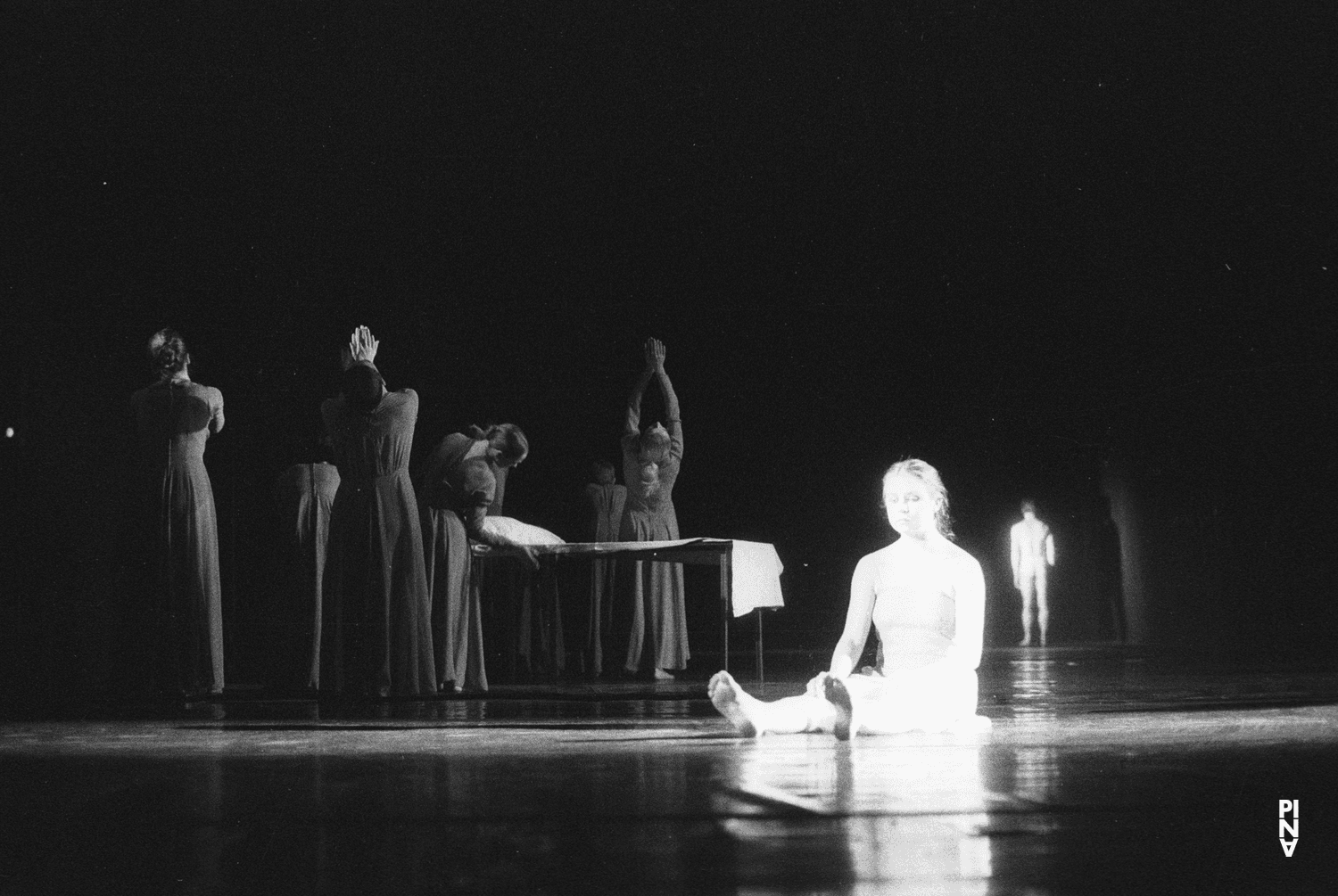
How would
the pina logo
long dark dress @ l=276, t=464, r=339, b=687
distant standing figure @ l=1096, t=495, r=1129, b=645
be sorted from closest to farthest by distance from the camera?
the pina logo < long dark dress @ l=276, t=464, r=339, b=687 < distant standing figure @ l=1096, t=495, r=1129, b=645

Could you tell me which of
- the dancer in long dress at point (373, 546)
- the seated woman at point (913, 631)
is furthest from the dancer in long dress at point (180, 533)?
the seated woman at point (913, 631)

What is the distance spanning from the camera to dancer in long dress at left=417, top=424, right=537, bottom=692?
623cm

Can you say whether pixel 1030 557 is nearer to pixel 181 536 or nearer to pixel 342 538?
pixel 342 538

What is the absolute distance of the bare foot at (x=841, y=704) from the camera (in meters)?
3.69

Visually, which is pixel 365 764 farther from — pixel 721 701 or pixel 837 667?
pixel 837 667

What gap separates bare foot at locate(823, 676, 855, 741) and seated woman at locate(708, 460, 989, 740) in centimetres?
8

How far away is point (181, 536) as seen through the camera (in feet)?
19.0

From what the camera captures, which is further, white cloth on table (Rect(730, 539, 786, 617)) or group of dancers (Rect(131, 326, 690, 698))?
white cloth on table (Rect(730, 539, 786, 617))

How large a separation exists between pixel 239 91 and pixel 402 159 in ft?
3.55

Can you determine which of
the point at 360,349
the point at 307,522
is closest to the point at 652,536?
the point at 307,522

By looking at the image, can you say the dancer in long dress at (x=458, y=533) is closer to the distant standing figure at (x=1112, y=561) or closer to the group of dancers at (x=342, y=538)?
the group of dancers at (x=342, y=538)

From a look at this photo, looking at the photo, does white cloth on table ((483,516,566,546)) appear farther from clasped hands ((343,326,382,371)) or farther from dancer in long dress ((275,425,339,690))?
clasped hands ((343,326,382,371))

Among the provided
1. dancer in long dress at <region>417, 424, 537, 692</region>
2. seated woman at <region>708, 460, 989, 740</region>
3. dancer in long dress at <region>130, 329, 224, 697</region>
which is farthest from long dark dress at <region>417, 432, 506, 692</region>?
seated woman at <region>708, 460, 989, 740</region>

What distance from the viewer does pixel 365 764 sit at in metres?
3.24
